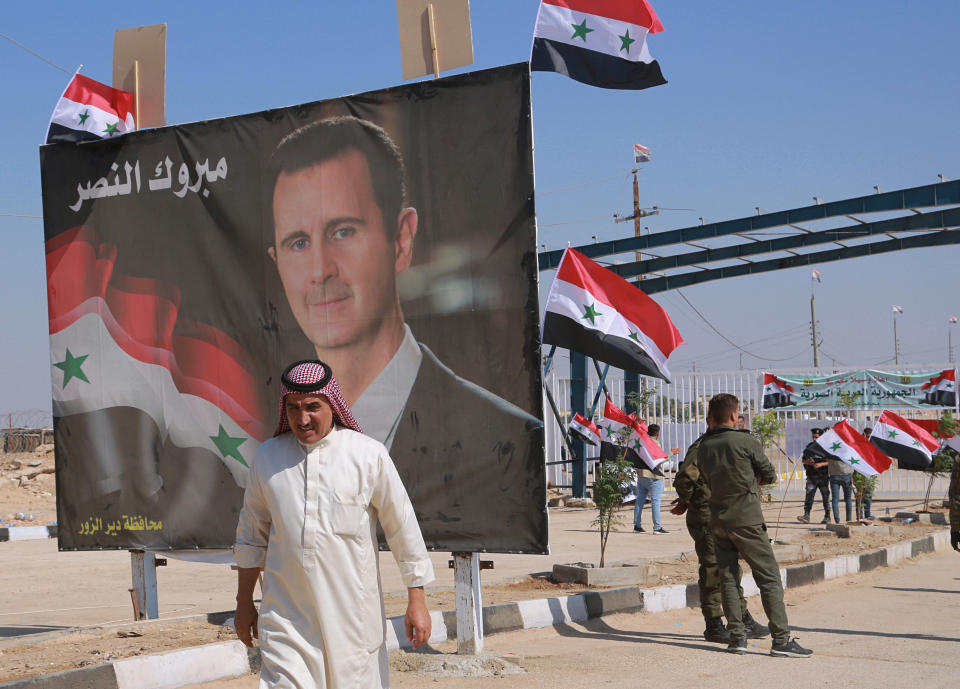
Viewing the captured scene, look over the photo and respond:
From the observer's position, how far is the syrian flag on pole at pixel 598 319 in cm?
945

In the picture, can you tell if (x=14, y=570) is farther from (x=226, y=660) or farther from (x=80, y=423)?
(x=226, y=660)

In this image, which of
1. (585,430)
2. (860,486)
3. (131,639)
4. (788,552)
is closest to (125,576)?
(131,639)

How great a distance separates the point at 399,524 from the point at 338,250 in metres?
3.76

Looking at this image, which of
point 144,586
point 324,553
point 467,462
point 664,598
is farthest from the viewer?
point 664,598

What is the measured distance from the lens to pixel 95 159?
8734 mm

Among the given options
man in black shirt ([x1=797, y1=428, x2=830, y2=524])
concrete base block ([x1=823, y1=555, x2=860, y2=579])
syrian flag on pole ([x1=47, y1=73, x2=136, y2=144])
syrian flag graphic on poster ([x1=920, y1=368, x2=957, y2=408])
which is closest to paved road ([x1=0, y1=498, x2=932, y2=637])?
man in black shirt ([x1=797, y1=428, x2=830, y2=524])

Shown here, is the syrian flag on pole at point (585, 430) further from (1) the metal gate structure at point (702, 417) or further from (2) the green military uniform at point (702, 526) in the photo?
(2) the green military uniform at point (702, 526)

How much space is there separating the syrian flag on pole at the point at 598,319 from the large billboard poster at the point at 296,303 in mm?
2191

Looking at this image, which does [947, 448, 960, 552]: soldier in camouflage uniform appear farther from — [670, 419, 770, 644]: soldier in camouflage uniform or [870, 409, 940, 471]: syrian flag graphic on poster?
[870, 409, 940, 471]: syrian flag graphic on poster

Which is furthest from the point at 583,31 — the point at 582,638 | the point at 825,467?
the point at 825,467

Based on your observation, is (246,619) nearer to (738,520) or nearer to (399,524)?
(399,524)

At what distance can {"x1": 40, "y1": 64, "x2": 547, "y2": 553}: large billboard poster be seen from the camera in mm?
7168

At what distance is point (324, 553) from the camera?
162 inches

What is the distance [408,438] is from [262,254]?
1.83 meters
